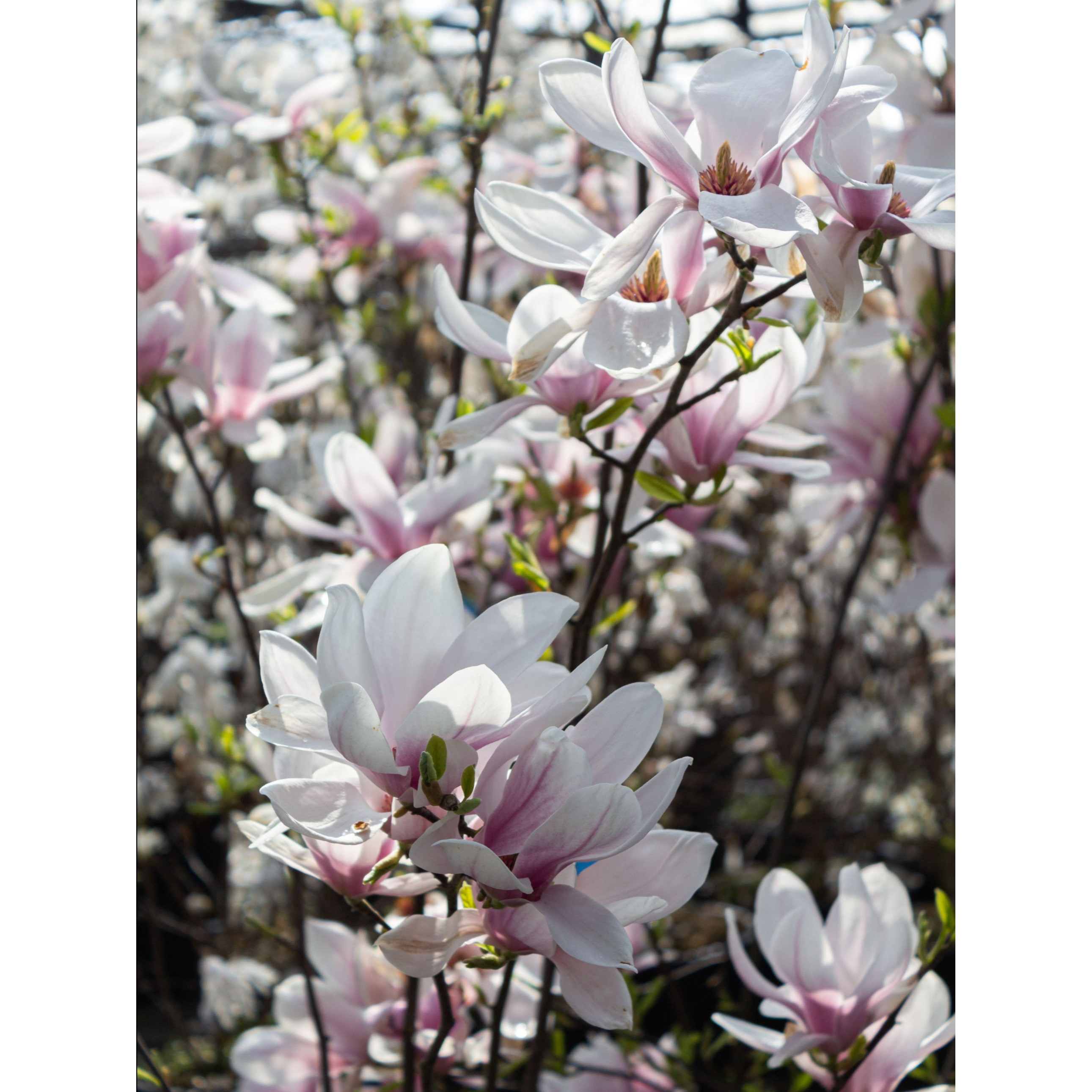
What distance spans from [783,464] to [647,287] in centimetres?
17

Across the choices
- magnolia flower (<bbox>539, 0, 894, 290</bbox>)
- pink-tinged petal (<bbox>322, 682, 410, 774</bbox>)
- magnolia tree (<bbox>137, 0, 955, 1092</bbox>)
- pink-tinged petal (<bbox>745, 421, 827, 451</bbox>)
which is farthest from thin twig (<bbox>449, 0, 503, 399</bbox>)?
pink-tinged petal (<bbox>322, 682, 410, 774</bbox>)

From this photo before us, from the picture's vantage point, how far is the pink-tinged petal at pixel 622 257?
38 cm

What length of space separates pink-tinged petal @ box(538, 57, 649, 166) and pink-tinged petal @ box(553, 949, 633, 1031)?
1.02 ft

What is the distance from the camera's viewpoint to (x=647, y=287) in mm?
441

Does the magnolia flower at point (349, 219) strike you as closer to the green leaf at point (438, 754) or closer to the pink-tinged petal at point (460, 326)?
the pink-tinged petal at point (460, 326)

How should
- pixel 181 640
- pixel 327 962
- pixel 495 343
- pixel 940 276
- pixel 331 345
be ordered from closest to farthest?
pixel 495 343
pixel 327 962
pixel 940 276
pixel 181 640
pixel 331 345

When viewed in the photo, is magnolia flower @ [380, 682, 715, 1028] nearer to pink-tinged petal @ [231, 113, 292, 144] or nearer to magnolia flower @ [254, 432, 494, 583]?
magnolia flower @ [254, 432, 494, 583]

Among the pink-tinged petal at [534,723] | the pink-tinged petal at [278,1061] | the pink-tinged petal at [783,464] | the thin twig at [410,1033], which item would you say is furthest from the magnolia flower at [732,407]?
the pink-tinged petal at [278,1061]

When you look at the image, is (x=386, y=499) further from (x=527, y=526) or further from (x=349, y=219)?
(x=349, y=219)
